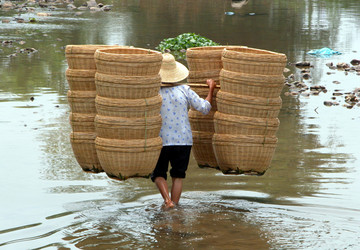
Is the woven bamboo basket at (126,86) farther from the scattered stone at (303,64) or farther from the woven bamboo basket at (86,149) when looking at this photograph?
the scattered stone at (303,64)

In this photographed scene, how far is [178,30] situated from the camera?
22156mm

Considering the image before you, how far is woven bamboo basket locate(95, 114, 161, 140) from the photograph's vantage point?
18.7 feet

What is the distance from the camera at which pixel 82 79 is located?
5.99 meters

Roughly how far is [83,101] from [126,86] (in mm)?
638

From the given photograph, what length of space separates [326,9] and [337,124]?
21814 mm

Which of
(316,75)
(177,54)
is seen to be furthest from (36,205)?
(177,54)

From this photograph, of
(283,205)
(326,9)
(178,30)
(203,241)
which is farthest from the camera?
(326,9)

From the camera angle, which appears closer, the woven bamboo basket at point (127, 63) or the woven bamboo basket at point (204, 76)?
the woven bamboo basket at point (127, 63)

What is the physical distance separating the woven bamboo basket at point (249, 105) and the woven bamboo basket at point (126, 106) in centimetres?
69

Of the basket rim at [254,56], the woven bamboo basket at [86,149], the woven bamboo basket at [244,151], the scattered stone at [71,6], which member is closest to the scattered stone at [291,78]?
the woven bamboo basket at [244,151]

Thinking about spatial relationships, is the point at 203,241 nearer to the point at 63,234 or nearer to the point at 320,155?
the point at 63,234

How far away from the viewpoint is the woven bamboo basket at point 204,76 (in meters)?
6.45

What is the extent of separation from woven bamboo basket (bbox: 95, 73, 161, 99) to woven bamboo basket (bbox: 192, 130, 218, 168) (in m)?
1.03

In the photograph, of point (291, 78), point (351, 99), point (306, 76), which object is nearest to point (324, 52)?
point (306, 76)
